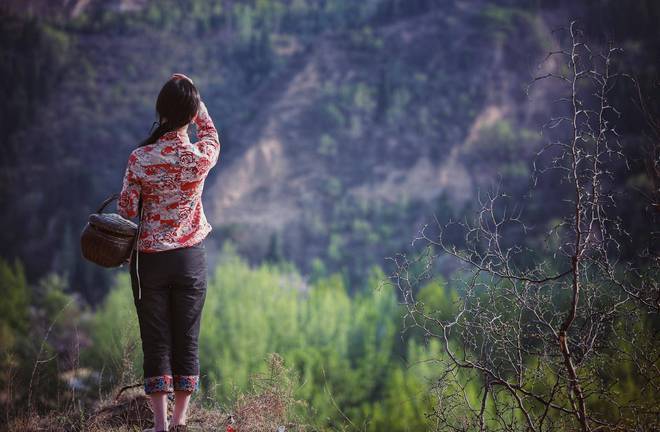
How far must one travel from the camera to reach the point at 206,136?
2381 mm

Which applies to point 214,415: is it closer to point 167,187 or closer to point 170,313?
point 170,313

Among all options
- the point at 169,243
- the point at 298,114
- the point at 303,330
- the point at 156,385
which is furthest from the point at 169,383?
the point at 298,114

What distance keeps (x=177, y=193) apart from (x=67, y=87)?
3182cm

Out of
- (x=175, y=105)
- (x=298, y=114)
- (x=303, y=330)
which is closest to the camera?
(x=175, y=105)

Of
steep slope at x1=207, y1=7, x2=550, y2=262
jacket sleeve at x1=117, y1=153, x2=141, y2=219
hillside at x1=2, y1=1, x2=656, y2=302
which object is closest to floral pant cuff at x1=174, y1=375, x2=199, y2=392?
jacket sleeve at x1=117, y1=153, x2=141, y2=219

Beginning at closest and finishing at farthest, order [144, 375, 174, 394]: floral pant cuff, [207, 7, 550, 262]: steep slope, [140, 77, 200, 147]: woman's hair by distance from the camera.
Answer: [140, 77, 200, 147]: woman's hair
[144, 375, 174, 394]: floral pant cuff
[207, 7, 550, 262]: steep slope

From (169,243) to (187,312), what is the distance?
0.23m

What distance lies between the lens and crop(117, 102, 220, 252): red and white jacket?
7.47ft

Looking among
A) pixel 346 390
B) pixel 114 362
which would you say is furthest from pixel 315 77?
pixel 114 362

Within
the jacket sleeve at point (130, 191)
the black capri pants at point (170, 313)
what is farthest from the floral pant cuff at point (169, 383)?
the jacket sleeve at point (130, 191)

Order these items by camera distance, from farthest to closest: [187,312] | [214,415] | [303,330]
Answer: [303,330], [214,415], [187,312]

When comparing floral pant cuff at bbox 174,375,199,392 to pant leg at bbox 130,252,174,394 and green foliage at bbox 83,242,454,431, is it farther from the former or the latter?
green foliage at bbox 83,242,454,431

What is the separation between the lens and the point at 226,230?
27.4 metres

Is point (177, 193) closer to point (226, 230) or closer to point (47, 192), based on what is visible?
point (226, 230)
